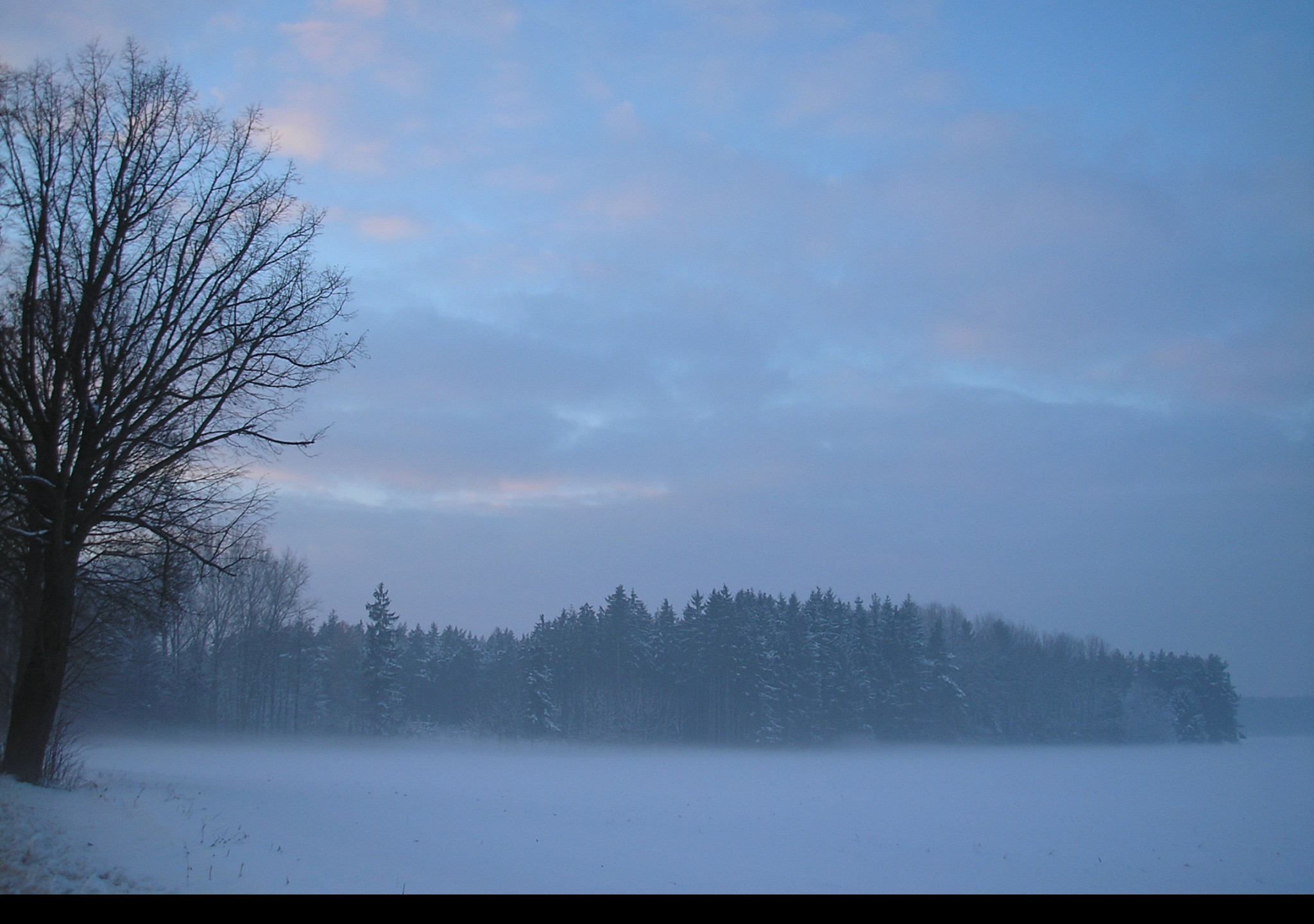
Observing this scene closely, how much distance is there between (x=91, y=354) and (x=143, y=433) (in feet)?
5.78

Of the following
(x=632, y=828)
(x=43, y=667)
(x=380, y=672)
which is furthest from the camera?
(x=380, y=672)

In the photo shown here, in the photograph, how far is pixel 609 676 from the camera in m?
79.8

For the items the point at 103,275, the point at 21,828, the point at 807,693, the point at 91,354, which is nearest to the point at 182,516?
the point at 91,354

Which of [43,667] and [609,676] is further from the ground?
[43,667]

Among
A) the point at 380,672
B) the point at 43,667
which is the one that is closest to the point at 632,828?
the point at 43,667

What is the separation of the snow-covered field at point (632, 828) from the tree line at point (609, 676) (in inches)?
794

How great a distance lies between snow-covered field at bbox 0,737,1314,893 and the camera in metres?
12.0

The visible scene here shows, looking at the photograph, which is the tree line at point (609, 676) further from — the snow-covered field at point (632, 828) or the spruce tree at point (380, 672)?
the snow-covered field at point (632, 828)

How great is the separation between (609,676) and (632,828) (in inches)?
2303

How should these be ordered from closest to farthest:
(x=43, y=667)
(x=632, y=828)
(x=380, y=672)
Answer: (x=43, y=667), (x=632, y=828), (x=380, y=672)

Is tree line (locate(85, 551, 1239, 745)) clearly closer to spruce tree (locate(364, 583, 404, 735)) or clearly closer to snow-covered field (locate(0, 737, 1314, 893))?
spruce tree (locate(364, 583, 404, 735))

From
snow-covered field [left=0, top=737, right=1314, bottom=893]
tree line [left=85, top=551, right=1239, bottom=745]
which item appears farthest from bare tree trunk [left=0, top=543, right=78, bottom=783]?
tree line [left=85, top=551, right=1239, bottom=745]

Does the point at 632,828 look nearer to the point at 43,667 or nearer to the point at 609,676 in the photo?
the point at 43,667

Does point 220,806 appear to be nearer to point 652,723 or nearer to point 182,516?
point 182,516
